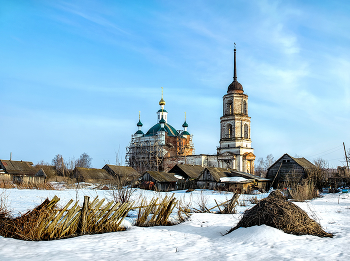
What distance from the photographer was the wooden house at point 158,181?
29595 millimetres

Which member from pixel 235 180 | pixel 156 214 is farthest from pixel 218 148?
pixel 156 214

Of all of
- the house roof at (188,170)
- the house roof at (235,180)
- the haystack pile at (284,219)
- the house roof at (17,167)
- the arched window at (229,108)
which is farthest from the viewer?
the arched window at (229,108)

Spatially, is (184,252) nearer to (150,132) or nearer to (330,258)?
(330,258)

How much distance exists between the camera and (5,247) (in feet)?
23.0

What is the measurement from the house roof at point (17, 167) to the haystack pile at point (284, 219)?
41256 millimetres

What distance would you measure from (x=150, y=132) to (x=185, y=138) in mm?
6926

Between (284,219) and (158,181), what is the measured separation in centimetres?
2223

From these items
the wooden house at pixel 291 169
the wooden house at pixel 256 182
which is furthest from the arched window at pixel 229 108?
the wooden house at pixel 256 182

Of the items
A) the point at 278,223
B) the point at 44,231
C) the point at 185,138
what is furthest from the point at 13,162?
the point at 278,223

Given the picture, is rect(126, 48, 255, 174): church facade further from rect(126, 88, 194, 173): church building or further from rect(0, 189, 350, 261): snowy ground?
rect(0, 189, 350, 261): snowy ground

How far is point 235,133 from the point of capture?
48156 mm

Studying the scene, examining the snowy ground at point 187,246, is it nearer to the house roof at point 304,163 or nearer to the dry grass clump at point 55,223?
the dry grass clump at point 55,223

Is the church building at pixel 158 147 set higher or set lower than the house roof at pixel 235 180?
higher

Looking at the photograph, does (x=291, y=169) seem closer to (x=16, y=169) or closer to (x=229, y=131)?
(x=229, y=131)
